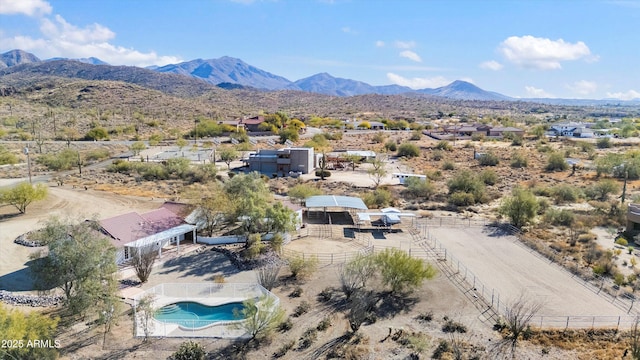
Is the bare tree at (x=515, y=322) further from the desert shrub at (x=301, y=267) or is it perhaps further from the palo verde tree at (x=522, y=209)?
the palo verde tree at (x=522, y=209)

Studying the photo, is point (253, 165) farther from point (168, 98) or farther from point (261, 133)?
point (168, 98)

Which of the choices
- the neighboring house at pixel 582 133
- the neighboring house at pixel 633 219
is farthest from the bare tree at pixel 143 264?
the neighboring house at pixel 582 133

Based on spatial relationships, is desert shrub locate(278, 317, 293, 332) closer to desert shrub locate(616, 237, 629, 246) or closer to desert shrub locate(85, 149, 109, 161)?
desert shrub locate(616, 237, 629, 246)

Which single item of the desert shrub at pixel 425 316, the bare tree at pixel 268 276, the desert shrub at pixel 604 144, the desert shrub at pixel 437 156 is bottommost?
the desert shrub at pixel 425 316

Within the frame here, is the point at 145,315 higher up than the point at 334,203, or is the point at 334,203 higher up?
the point at 334,203

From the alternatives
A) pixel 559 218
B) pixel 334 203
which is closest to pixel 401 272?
pixel 334 203

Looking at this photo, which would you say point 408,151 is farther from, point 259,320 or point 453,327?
point 259,320

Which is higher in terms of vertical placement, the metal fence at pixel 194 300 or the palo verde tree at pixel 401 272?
the palo verde tree at pixel 401 272
